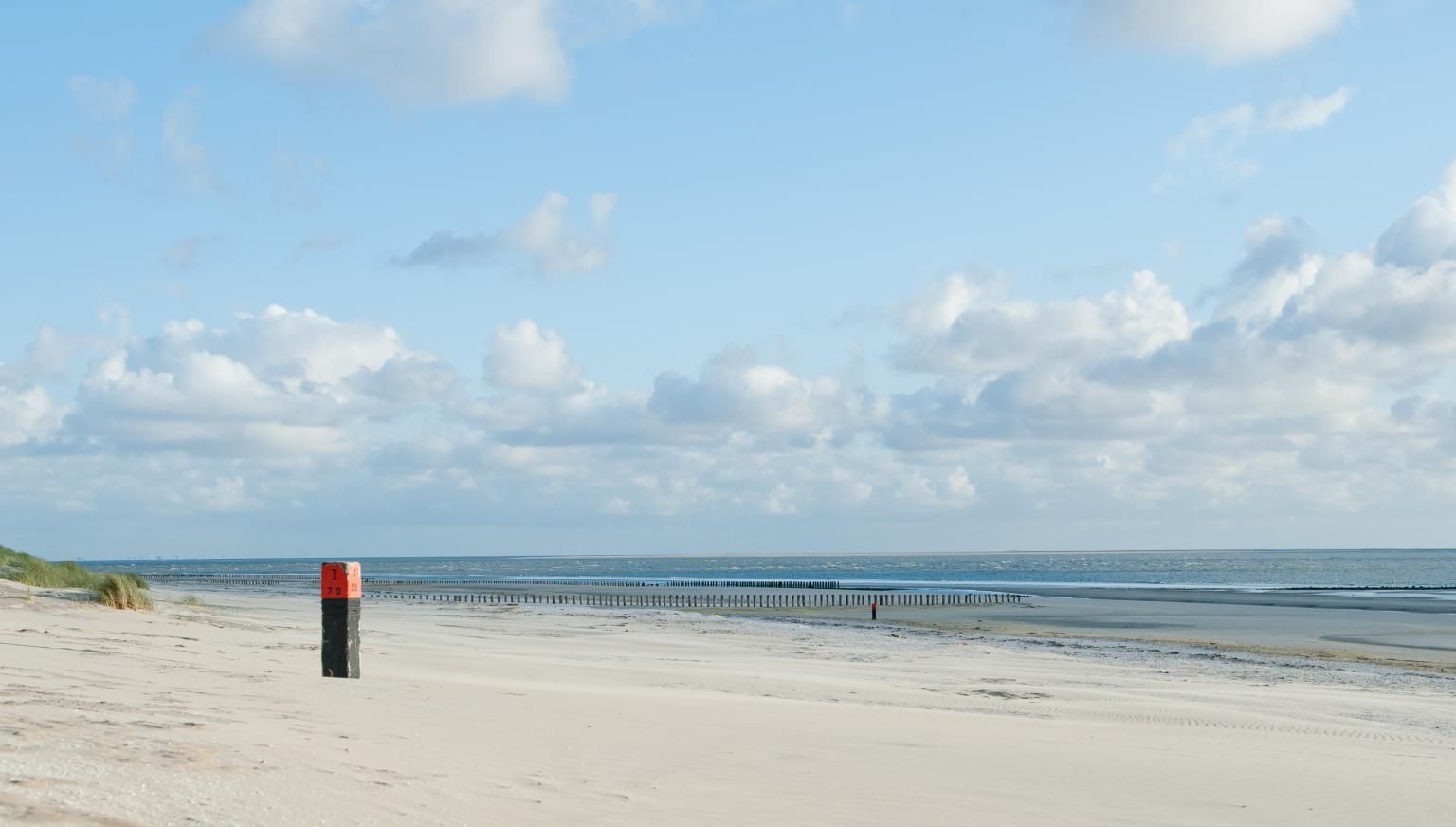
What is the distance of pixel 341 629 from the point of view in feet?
41.6

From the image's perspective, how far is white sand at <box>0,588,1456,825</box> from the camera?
249 inches

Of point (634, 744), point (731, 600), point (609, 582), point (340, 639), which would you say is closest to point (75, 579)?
point (340, 639)

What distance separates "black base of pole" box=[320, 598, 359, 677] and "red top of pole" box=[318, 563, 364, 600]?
7 cm

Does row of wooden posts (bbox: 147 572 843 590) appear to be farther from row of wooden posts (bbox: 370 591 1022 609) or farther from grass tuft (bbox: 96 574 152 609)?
grass tuft (bbox: 96 574 152 609)

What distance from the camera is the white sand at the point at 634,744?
20.7 feet

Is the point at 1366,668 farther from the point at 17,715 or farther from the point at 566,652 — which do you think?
the point at 17,715

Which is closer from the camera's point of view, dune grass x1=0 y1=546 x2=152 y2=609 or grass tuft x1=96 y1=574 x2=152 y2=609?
grass tuft x1=96 y1=574 x2=152 y2=609

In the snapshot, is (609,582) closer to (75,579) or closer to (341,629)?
(75,579)

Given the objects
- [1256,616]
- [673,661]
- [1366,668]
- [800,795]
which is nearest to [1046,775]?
[800,795]

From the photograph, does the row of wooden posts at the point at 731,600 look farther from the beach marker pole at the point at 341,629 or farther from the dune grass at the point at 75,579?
the beach marker pole at the point at 341,629

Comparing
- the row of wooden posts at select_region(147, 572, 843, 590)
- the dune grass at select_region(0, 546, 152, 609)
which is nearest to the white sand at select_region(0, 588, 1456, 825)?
the dune grass at select_region(0, 546, 152, 609)

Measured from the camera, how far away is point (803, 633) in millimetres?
37656

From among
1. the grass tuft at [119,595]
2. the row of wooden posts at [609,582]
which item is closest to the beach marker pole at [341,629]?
the grass tuft at [119,595]

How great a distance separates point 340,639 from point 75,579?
23.6 meters
